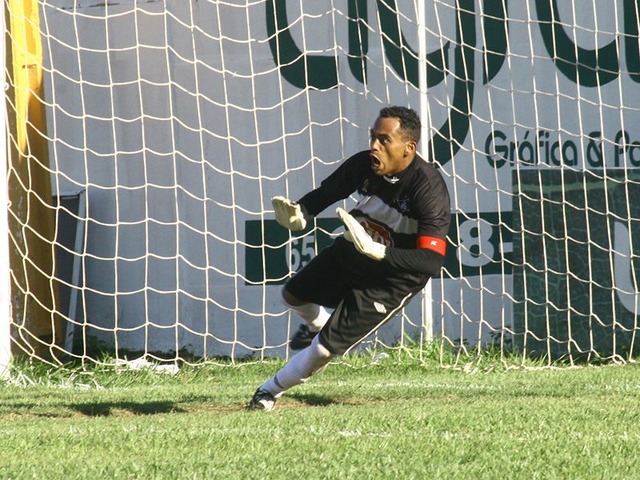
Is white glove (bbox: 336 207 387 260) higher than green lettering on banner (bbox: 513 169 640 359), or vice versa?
white glove (bbox: 336 207 387 260)

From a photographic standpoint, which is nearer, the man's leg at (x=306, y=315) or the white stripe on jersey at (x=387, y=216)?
the white stripe on jersey at (x=387, y=216)

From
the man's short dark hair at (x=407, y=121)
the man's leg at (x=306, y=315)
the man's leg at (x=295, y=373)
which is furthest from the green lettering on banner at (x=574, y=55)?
the man's leg at (x=295, y=373)

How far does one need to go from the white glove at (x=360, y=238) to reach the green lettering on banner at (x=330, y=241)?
412 centimetres

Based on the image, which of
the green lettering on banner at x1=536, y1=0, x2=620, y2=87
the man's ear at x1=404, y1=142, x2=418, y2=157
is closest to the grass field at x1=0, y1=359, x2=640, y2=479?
the man's ear at x1=404, y1=142, x2=418, y2=157

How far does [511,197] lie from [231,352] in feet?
9.73

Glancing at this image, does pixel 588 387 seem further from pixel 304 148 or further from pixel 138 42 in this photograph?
pixel 138 42

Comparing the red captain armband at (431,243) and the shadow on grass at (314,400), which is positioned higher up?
the red captain armband at (431,243)

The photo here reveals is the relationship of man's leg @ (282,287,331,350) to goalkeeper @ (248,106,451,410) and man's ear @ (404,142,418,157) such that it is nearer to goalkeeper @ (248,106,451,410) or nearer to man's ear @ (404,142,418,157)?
goalkeeper @ (248,106,451,410)

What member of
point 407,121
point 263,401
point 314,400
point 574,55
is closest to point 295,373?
point 263,401

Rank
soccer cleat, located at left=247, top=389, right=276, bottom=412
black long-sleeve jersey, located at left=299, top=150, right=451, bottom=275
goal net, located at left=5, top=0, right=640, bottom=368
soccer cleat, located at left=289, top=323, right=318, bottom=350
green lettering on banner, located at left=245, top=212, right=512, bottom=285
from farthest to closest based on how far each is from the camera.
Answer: green lettering on banner, located at left=245, top=212, right=512, bottom=285
goal net, located at left=5, top=0, right=640, bottom=368
soccer cleat, located at left=289, top=323, right=318, bottom=350
soccer cleat, located at left=247, top=389, right=276, bottom=412
black long-sleeve jersey, located at left=299, top=150, right=451, bottom=275

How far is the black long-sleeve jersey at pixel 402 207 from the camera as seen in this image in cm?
664

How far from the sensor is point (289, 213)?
693 centimetres

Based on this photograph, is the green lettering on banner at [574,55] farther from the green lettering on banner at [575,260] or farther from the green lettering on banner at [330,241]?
the green lettering on banner at [330,241]

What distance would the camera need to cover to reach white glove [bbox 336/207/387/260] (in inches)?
248
